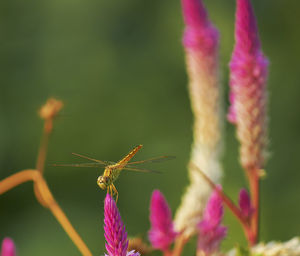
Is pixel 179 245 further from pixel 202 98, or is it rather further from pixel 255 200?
pixel 202 98

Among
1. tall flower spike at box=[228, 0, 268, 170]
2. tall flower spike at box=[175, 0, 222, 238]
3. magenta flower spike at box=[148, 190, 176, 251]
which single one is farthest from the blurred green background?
magenta flower spike at box=[148, 190, 176, 251]

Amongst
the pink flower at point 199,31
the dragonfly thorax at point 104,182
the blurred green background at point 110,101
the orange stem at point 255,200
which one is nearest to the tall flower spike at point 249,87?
the orange stem at point 255,200

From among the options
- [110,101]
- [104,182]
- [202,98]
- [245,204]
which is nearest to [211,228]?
[245,204]

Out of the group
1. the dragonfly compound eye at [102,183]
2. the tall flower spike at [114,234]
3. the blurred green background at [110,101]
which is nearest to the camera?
the tall flower spike at [114,234]

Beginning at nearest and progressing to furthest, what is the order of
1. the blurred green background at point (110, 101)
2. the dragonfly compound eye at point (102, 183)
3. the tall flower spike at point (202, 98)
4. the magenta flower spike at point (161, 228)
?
the dragonfly compound eye at point (102, 183), the magenta flower spike at point (161, 228), the tall flower spike at point (202, 98), the blurred green background at point (110, 101)

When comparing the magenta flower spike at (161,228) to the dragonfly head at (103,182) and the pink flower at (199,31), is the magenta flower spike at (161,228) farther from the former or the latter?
the pink flower at (199,31)

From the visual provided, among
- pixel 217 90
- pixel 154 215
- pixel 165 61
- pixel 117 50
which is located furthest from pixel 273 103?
pixel 154 215

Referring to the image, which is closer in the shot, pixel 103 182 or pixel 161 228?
pixel 103 182
